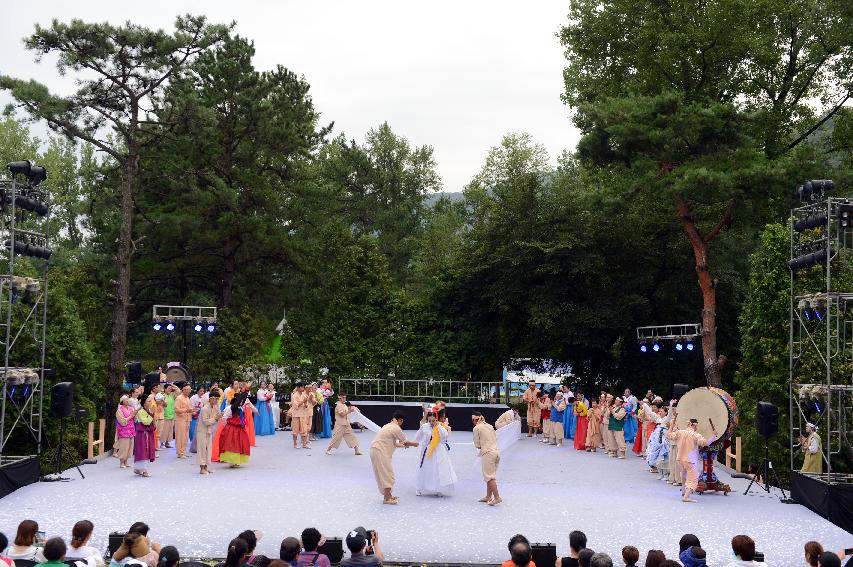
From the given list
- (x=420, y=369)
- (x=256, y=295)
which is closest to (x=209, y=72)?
(x=256, y=295)

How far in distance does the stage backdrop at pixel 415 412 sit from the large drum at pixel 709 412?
1037 cm

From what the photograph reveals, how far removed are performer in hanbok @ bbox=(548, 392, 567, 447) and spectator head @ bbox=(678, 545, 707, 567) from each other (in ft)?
44.7

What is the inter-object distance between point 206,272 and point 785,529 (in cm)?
2671

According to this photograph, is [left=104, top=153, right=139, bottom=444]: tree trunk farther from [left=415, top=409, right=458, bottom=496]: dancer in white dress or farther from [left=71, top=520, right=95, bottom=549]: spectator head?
[left=71, top=520, right=95, bottom=549]: spectator head

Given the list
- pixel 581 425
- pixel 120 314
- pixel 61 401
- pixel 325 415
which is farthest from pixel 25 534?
pixel 120 314

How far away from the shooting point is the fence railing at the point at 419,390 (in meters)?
28.1

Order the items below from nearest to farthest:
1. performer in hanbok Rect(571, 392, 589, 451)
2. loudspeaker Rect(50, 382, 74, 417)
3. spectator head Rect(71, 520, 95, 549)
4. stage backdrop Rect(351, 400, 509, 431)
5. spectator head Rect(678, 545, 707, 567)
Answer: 1. spectator head Rect(678, 545, 707, 567)
2. spectator head Rect(71, 520, 95, 549)
3. loudspeaker Rect(50, 382, 74, 417)
4. performer in hanbok Rect(571, 392, 589, 451)
5. stage backdrop Rect(351, 400, 509, 431)

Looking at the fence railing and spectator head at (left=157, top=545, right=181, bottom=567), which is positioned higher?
the fence railing

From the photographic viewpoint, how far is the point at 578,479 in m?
15.4

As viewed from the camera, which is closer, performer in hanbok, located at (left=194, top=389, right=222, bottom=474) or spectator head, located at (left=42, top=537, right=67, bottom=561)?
spectator head, located at (left=42, top=537, right=67, bottom=561)

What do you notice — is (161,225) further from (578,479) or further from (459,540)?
(459,540)

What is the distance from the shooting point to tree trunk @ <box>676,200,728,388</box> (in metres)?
25.8

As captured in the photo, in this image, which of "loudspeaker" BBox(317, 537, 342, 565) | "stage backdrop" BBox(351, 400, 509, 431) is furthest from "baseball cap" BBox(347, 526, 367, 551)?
"stage backdrop" BBox(351, 400, 509, 431)

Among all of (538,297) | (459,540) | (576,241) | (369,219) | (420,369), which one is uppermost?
(369,219)
